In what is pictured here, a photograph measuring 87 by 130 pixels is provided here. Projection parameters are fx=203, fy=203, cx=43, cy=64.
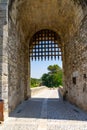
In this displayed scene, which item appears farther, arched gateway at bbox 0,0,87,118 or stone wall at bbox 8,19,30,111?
stone wall at bbox 8,19,30,111

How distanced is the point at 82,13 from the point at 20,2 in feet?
7.21

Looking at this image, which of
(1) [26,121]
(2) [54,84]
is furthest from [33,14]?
(2) [54,84]

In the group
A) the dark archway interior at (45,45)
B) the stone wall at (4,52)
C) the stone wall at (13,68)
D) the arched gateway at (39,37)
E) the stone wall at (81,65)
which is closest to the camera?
the stone wall at (4,52)

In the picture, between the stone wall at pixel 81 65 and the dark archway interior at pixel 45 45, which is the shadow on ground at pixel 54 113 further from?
the dark archway interior at pixel 45 45

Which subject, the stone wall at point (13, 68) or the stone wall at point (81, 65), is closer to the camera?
the stone wall at point (13, 68)

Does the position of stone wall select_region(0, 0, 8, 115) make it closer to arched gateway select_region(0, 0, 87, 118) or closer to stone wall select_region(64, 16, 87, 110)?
arched gateway select_region(0, 0, 87, 118)

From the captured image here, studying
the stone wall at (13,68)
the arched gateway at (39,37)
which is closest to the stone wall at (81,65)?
the arched gateway at (39,37)

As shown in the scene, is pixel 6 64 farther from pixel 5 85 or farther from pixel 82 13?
pixel 82 13

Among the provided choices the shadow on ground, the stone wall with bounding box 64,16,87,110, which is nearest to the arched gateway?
the stone wall with bounding box 64,16,87,110

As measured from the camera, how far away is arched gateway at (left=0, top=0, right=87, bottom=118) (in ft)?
18.8

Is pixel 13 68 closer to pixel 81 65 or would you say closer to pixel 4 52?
pixel 4 52

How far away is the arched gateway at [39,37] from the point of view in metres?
5.72

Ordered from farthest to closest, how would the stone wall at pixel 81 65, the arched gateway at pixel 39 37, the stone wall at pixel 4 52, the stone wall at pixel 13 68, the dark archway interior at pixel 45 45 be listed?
1. the dark archway interior at pixel 45 45
2. the stone wall at pixel 81 65
3. the stone wall at pixel 13 68
4. the arched gateway at pixel 39 37
5. the stone wall at pixel 4 52

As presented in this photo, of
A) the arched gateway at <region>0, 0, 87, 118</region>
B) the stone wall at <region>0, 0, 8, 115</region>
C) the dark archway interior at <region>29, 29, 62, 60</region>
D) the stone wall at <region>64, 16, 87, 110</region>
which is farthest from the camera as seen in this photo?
the dark archway interior at <region>29, 29, 62, 60</region>
